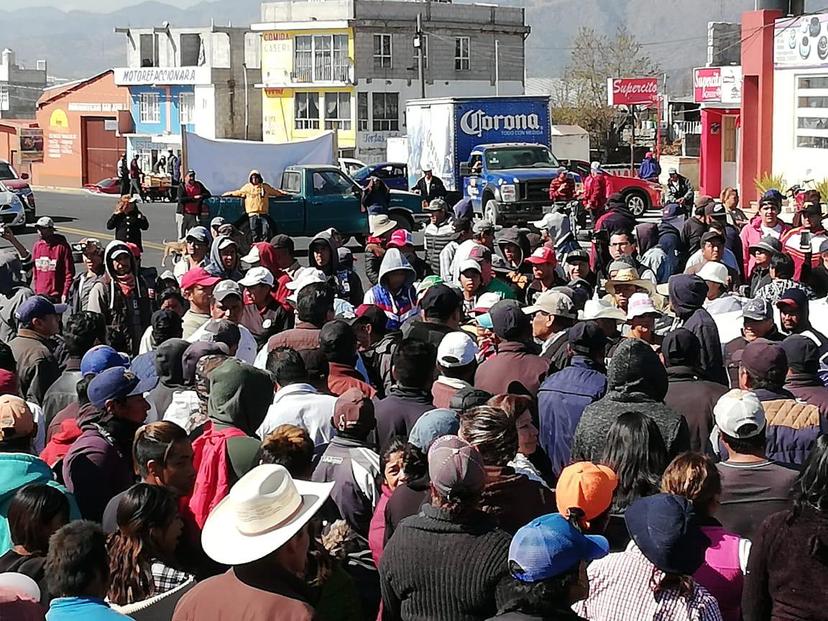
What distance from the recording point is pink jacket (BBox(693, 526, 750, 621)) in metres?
4.30

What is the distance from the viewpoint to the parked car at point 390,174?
38.0 meters

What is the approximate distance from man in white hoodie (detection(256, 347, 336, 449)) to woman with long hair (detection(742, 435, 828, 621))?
8.40ft

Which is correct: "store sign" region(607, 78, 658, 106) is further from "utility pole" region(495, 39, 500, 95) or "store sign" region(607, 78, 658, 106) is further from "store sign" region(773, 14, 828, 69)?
"utility pole" region(495, 39, 500, 95)

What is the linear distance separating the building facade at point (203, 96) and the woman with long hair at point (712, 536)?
65.4 metres

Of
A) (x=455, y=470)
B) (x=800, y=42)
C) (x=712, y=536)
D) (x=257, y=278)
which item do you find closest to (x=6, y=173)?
(x=800, y=42)

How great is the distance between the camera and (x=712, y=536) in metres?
4.39

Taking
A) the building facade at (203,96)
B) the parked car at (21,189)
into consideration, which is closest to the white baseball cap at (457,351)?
the parked car at (21,189)

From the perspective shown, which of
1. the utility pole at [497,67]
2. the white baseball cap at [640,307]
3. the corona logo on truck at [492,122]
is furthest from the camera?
the utility pole at [497,67]

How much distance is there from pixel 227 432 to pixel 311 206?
19.7 meters

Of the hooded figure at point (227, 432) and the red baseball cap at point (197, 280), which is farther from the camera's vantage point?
the red baseball cap at point (197, 280)

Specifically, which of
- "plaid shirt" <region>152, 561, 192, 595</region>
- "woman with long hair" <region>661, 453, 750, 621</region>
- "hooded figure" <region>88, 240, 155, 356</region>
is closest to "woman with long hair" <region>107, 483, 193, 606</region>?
"plaid shirt" <region>152, 561, 192, 595</region>

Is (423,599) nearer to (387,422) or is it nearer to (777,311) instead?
(387,422)

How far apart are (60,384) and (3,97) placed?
12444cm

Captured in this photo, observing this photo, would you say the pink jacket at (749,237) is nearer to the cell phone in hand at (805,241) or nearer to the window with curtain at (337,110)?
the cell phone in hand at (805,241)
